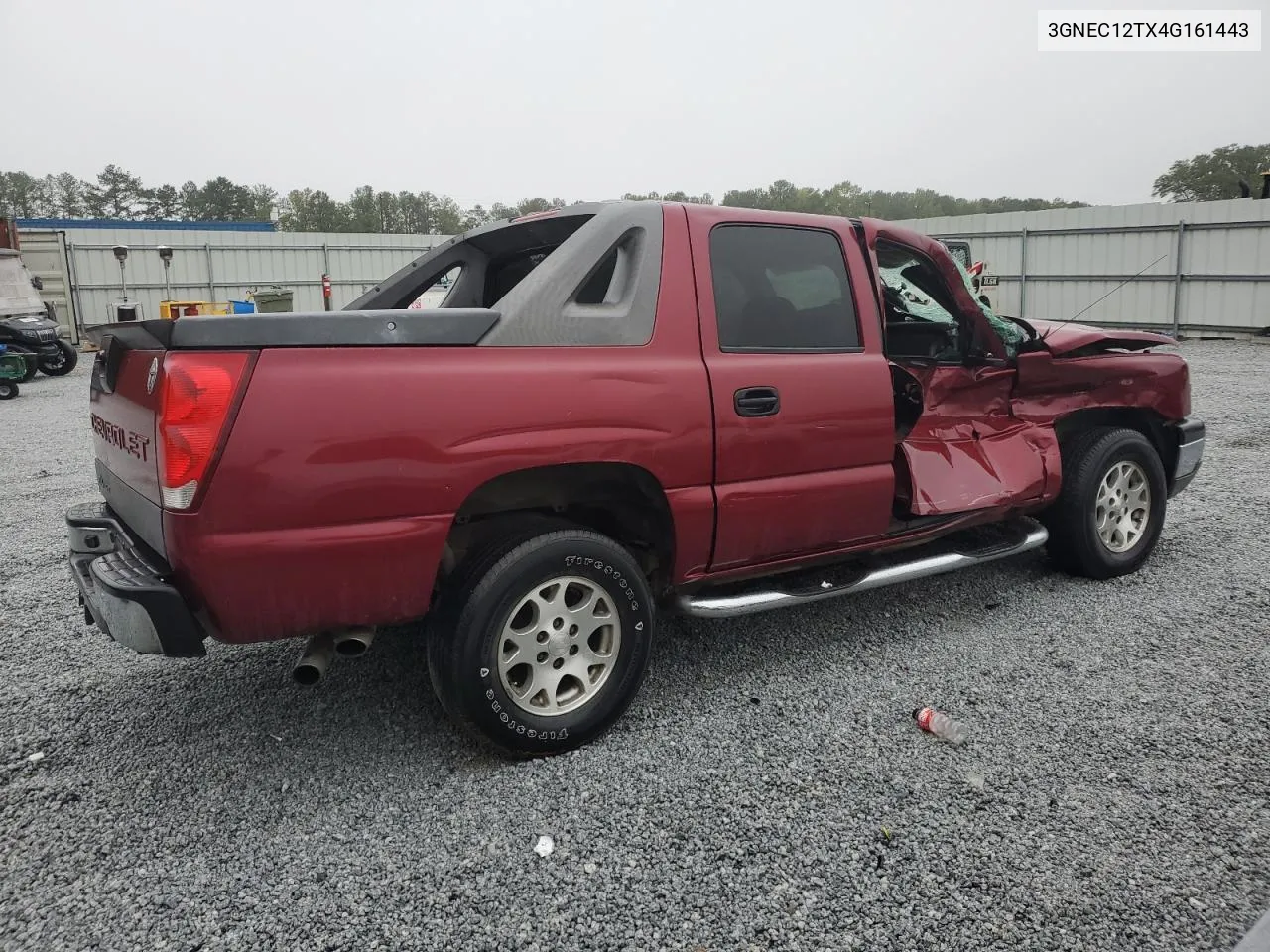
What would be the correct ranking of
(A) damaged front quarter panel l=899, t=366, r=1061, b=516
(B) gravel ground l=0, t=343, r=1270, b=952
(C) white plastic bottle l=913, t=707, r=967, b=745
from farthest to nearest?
(A) damaged front quarter panel l=899, t=366, r=1061, b=516
(C) white plastic bottle l=913, t=707, r=967, b=745
(B) gravel ground l=0, t=343, r=1270, b=952

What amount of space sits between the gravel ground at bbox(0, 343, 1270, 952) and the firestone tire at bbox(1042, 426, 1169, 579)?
1.40ft

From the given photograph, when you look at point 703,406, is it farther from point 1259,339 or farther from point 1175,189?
point 1175,189

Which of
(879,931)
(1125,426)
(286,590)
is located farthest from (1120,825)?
(1125,426)

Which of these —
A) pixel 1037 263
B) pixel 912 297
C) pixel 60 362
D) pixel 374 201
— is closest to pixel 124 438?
pixel 912 297

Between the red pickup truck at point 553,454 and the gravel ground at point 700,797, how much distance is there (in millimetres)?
339

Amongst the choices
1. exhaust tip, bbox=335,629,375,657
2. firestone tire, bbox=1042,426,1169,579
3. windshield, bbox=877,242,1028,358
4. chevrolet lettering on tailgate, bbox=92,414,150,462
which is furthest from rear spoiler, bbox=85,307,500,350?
firestone tire, bbox=1042,426,1169,579

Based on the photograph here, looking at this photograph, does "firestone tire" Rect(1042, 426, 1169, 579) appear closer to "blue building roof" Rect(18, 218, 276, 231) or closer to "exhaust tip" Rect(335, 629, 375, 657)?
"exhaust tip" Rect(335, 629, 375, 657)

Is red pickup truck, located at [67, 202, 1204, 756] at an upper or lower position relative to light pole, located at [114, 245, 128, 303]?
lower

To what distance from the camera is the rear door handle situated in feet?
10.5

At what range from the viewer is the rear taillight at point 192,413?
242 cm

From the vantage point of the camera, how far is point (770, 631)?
4.09m

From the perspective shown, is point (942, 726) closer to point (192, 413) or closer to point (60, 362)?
point (192, 413)

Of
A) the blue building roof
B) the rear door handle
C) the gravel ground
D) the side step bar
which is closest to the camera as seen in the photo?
the gravel ground

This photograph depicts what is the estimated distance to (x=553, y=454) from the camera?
2850mm
